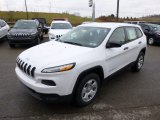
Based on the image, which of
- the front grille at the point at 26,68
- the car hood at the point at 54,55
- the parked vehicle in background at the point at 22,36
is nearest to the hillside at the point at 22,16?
the parked vehicle in background at the point at 22,36

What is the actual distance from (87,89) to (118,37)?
165cm

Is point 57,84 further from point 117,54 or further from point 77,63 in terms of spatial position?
point 117,54

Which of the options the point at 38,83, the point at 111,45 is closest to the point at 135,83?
the point at 111,45

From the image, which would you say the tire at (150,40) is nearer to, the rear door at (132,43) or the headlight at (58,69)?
the rear door at (132,43)

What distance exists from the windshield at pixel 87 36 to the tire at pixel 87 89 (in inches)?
28.3

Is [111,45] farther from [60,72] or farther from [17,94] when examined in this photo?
[17,94]

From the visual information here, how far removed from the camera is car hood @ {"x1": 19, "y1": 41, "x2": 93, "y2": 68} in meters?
3.04

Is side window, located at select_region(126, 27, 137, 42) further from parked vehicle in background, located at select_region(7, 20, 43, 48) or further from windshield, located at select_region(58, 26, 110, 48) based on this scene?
parked vehicle in background, located at select_region(7, 20, 43, 48)

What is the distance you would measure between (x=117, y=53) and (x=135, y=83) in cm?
131

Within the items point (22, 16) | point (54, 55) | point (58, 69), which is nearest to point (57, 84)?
point (58, 69)

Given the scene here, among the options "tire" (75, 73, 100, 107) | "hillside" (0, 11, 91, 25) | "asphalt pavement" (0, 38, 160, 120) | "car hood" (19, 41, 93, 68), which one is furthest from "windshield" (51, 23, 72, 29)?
"hillside" (0, 11, 91, 25)

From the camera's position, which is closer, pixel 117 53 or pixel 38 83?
pixel 38 83

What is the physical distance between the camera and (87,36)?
420cm

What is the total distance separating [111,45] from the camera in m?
3.77
